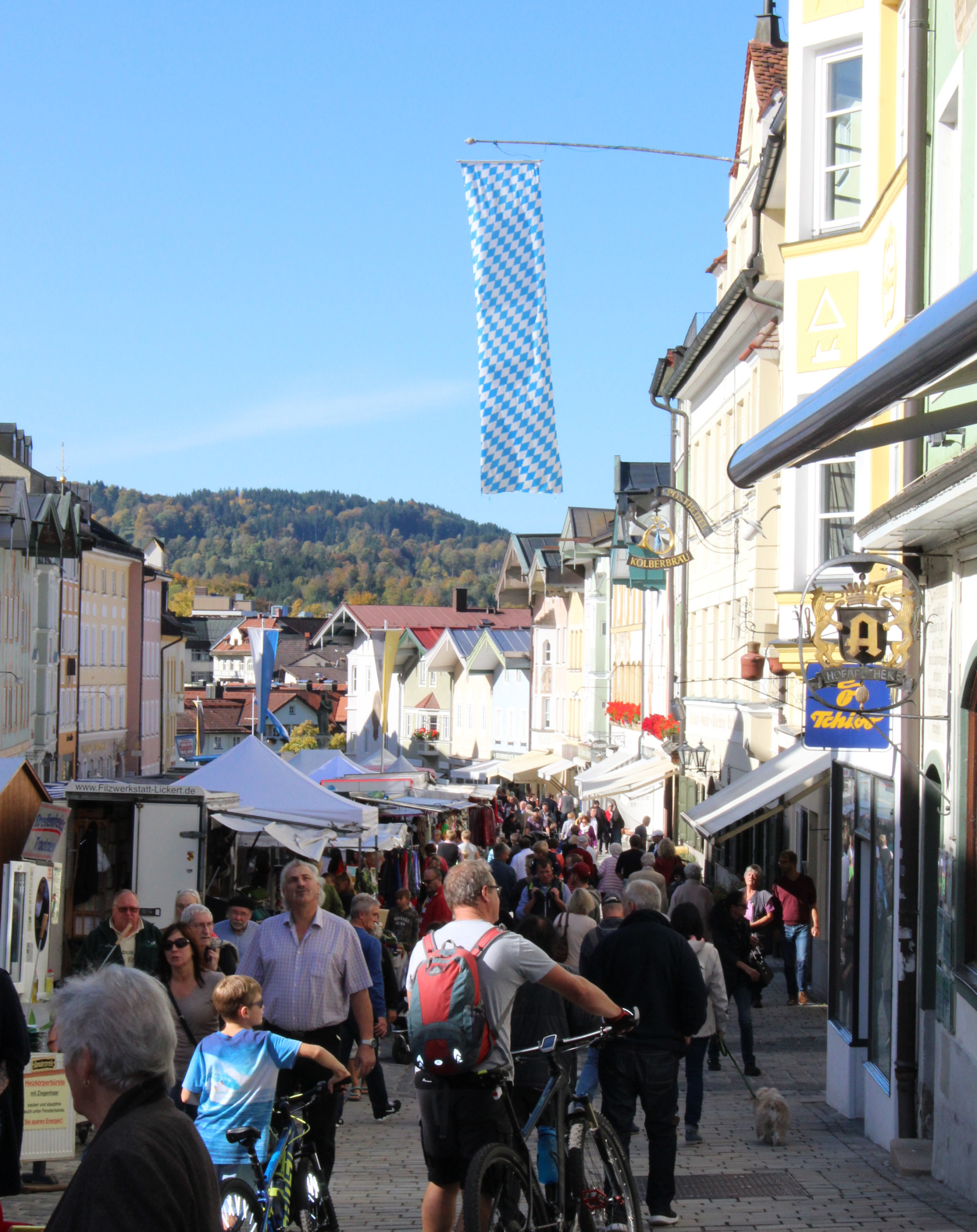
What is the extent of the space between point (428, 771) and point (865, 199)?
73.3ft

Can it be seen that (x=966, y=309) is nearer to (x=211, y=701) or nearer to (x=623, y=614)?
(x=623, y=614)

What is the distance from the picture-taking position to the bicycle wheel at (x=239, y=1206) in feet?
18.5

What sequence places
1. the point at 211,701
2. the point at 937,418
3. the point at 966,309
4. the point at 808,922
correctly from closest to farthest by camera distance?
the point at 966,309, the point at 937,418, the point at 808,922, the point at 211,701

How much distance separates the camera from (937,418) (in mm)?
4539

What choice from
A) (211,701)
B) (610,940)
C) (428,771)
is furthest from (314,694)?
(610,940)

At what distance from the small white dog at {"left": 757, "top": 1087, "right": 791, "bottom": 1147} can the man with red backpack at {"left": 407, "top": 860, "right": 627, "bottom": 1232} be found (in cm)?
431

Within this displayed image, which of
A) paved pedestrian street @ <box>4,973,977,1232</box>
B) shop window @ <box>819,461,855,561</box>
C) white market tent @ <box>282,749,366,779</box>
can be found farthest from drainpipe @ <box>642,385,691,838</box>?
paved pedestrian street @ <box>4,973,977,1232</box>

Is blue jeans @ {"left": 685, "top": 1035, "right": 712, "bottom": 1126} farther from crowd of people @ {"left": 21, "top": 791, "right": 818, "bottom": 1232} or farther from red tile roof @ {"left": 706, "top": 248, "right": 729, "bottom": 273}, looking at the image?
red tile roof @ {"left": 706, "top": 248, "right": 729, "bottom": 273}

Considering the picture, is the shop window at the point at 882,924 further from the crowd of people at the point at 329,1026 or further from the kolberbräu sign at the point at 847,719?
the crowd of people at the point at 329,1026

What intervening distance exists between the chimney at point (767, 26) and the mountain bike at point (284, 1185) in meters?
24.6

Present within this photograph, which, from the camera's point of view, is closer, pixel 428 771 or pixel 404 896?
pixel 404 896

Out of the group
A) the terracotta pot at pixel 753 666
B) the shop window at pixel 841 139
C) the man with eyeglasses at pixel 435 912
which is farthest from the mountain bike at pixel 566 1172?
the terracotta pot at pixel 753 666

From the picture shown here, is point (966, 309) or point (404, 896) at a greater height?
point (966, 309)

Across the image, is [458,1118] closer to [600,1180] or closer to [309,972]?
[600,1180]
